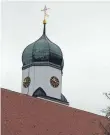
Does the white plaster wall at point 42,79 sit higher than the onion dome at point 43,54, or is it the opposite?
the onion dome at point 43,54

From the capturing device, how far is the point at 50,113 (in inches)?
831

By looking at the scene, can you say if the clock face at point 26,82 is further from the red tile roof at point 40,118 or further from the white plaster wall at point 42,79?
the red tile roof at point 40,118

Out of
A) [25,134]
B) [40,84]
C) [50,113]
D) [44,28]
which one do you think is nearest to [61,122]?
[50,113]

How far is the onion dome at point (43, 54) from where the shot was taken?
26.5m

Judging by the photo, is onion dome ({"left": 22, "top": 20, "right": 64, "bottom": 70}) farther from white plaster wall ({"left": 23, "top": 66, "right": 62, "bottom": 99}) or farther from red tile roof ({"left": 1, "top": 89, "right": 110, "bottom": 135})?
red tile roof ({"left": 1, "top": 89, "right": 110, "bottom": 135})

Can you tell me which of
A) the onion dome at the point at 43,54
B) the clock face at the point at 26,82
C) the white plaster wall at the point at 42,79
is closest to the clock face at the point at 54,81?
the white plaster wall at the point at 42,79

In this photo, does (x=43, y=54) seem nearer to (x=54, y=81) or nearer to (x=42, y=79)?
(x=42, y=79)

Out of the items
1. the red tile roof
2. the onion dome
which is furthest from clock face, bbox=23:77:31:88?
the red tile roof

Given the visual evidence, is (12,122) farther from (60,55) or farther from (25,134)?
(60,55)

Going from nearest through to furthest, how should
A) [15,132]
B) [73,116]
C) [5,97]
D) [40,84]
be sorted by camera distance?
1. [15,132]
2. [5,97]
3. [73,116]
4. [40,84]

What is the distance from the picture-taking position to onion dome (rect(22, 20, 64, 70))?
26547 mm

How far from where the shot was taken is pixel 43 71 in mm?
26500

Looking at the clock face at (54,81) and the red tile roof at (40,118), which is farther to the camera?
the clock face at (54,81)

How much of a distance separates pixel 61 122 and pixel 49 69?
607cm
